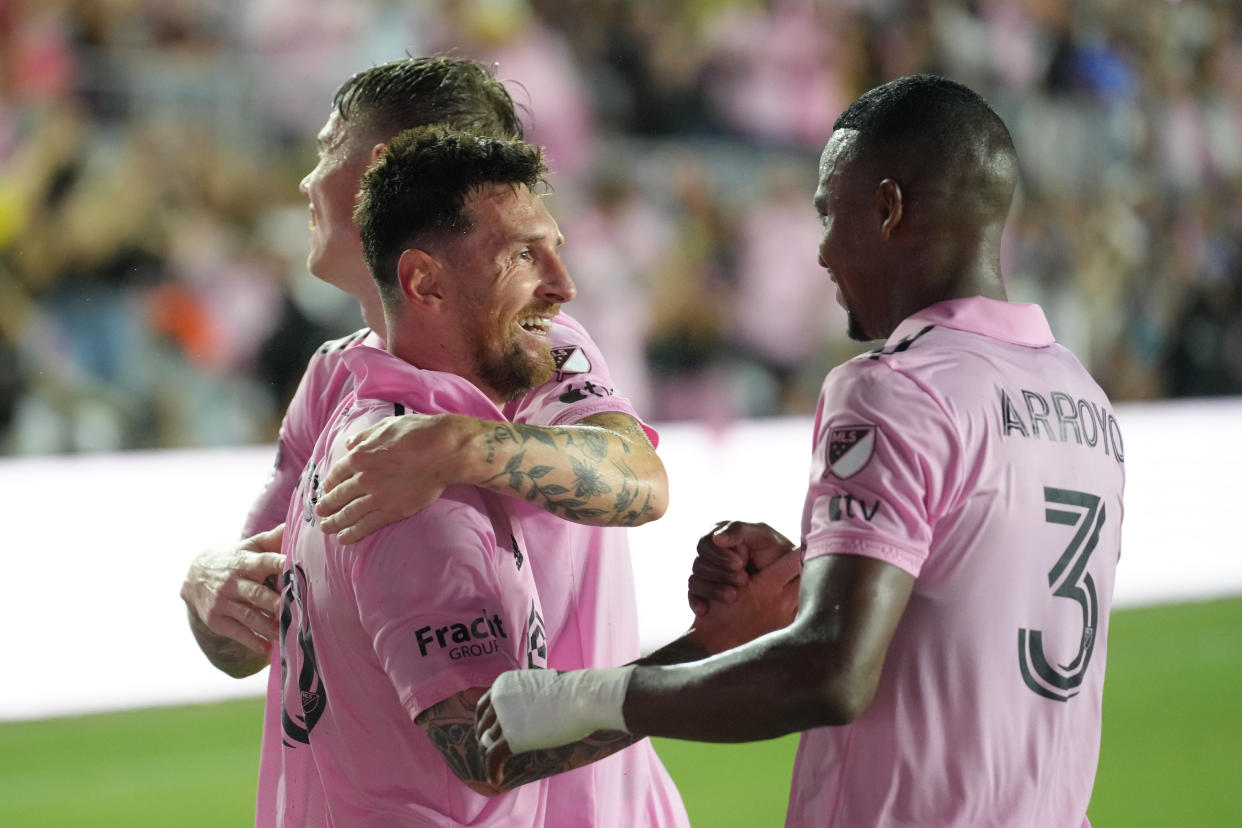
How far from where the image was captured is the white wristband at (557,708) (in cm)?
161

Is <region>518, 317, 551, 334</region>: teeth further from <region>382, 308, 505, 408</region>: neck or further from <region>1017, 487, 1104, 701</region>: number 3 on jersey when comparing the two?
<region>1017, 487, 1104, 701</region>: number 3 on jersey

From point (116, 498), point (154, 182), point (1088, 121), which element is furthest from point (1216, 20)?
point (116, 498)

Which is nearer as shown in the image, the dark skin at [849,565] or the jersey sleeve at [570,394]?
the dark skin at [849,565]

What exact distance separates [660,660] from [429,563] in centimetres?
32

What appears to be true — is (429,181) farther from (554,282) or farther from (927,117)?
(927,117)

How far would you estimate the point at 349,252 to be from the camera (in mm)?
2418

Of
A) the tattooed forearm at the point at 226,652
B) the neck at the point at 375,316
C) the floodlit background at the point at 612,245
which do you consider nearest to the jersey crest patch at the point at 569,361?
the neck at the point at 375,316

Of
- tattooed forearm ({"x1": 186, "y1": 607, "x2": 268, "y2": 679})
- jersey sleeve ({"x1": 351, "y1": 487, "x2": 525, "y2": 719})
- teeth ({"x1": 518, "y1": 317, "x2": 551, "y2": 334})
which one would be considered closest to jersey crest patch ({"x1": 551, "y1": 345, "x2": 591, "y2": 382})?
teeth ({"x1": 518, "y1": 317, "x2": 551, "y2": 334})

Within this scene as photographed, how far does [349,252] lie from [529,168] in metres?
0.57

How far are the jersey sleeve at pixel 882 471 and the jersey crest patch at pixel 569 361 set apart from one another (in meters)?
0.65

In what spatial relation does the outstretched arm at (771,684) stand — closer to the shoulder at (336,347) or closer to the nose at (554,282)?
the nose at (554,282)

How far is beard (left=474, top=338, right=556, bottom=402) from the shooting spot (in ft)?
6.54

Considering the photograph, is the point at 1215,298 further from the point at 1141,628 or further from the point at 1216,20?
the point at 1141,628

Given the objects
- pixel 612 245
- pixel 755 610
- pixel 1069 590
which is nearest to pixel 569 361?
pixel 755 610
